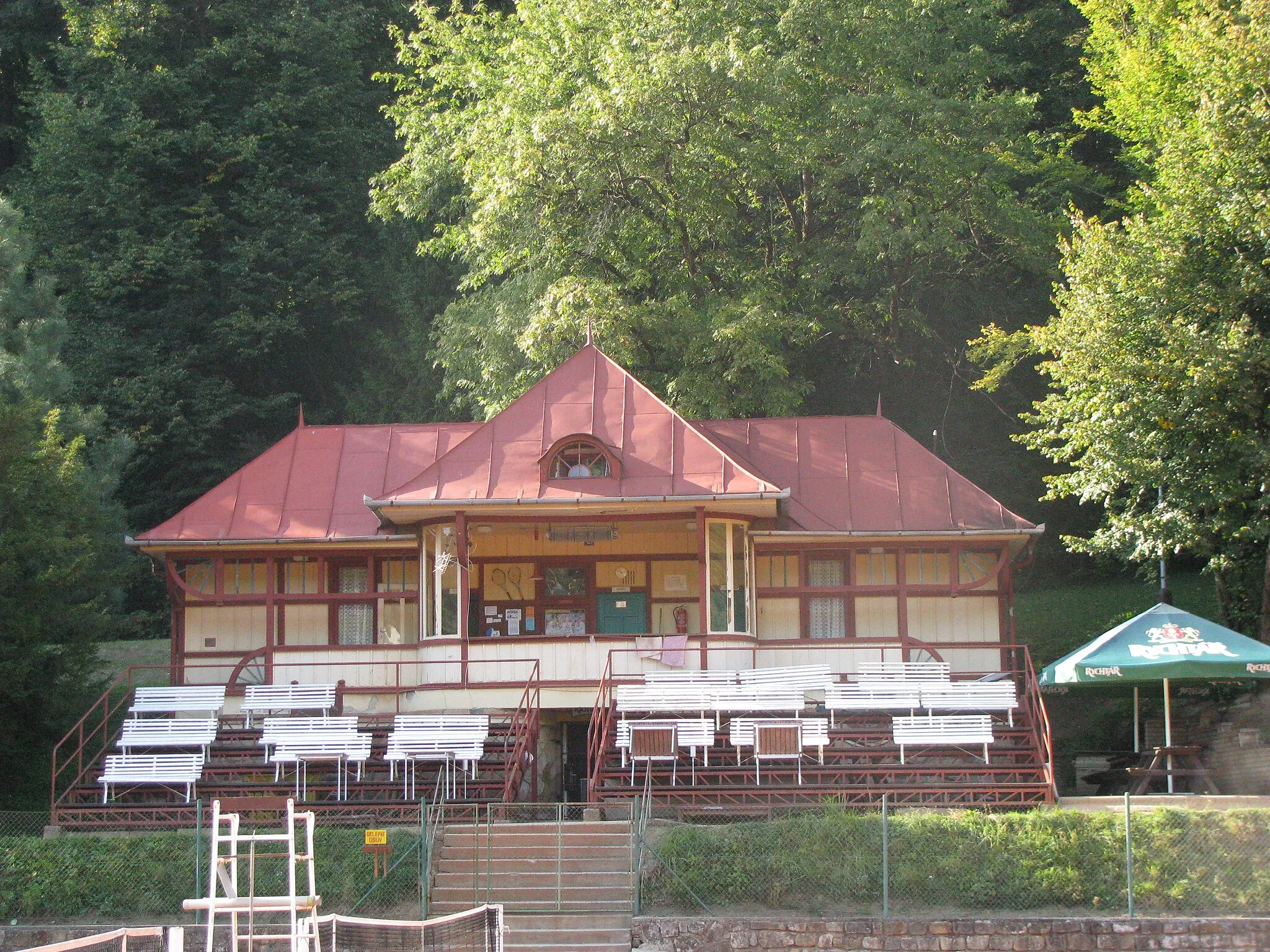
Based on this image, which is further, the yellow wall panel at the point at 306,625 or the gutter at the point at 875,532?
the yellow wall panel at the point at 306,625

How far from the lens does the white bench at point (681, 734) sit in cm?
2000

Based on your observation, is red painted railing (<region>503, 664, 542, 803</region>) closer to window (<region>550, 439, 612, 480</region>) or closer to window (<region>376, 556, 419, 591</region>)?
window (<region>550, 439, 612, 480</region>)

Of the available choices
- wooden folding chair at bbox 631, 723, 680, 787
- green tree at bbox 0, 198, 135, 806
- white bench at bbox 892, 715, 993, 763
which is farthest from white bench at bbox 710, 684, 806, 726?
green tree at bbox 0, 198, 135, 806

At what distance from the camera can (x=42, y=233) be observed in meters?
39.5

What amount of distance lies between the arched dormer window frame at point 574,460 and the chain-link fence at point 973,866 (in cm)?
686

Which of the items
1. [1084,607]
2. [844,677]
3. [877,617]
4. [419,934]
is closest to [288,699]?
[419,934]

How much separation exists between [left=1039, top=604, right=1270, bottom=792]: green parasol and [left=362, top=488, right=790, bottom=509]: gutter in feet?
16.0

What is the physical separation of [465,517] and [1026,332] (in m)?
12.0

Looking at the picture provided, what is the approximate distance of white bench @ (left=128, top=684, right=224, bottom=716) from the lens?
74.4 ft

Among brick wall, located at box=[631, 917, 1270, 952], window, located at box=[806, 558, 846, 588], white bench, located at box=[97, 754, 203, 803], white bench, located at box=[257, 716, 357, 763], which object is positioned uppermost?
window, located at box=[806, 558, 846, 588]

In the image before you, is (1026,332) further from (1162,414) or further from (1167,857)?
(1167,857)

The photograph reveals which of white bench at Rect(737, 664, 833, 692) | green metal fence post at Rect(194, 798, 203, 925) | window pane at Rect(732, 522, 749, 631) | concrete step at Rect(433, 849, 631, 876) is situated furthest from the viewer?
window pane at Rect(732, 522, 749, 631)

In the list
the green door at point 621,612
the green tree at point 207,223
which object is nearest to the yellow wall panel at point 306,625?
the green door at point 621,612

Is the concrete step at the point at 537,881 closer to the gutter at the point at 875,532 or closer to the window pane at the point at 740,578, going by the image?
the window pane at the point at 740,578
